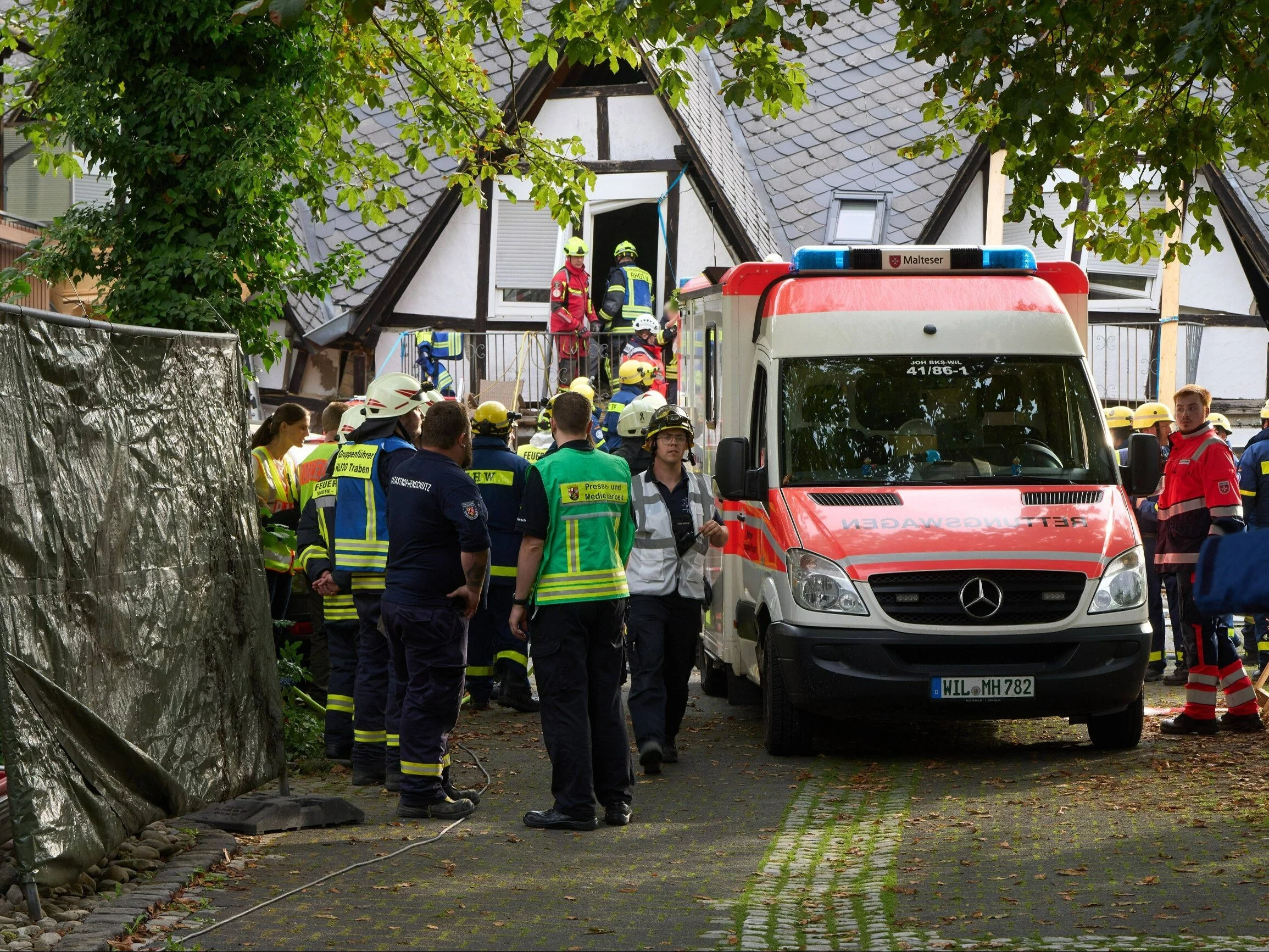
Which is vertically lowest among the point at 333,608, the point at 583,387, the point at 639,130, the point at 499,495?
the point at 333,608

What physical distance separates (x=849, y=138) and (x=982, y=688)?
19.1 m

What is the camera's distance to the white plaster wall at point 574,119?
26.2 metres

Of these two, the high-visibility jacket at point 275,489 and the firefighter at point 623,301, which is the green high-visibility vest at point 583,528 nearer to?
the high-visibility jacket at point 275,489

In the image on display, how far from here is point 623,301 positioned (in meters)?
24.0

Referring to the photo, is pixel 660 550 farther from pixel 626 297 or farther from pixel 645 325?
pixel 626 297

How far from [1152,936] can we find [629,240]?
70.5ft


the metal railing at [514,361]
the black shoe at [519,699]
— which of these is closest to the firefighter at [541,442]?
the black shoe at [519,699]

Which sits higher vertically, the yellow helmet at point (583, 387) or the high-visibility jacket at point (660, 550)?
the yellow helmet at point (583, 387)

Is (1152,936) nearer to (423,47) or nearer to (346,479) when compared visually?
(346,479)

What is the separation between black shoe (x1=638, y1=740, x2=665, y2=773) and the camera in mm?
9852

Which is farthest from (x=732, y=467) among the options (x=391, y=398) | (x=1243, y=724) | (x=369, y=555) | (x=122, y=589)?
(x=122, y=589)

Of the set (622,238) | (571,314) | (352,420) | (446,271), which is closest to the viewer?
(352,420)

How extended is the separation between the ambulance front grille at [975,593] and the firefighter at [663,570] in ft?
3.30

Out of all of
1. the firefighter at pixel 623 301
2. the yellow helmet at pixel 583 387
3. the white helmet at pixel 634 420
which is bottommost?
the white helmet at pixel 634 420
